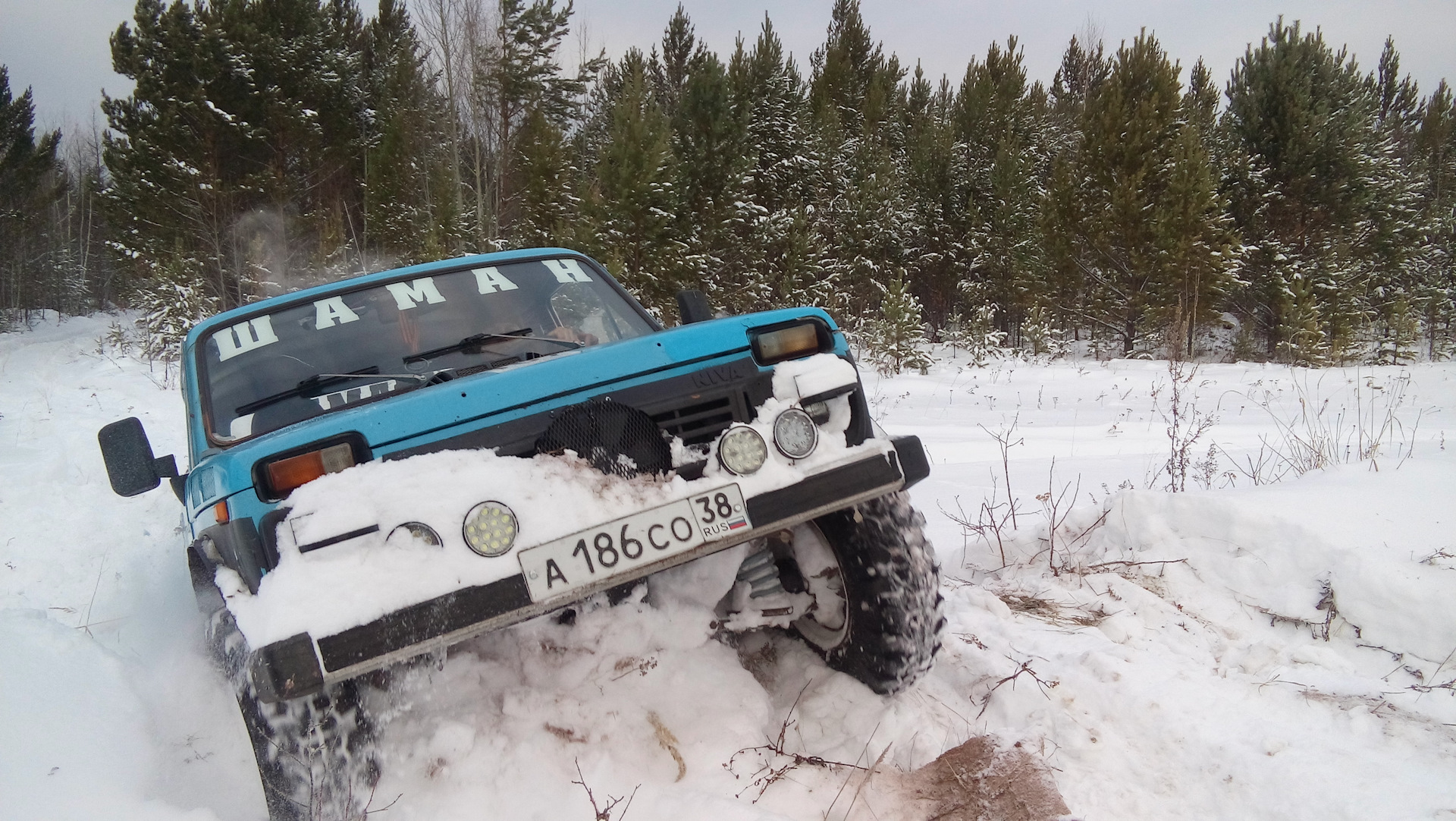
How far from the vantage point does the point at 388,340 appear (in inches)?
105

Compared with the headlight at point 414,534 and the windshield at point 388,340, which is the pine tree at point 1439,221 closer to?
the windshield at point 388,340

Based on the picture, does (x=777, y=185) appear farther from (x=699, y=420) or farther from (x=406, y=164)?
(x=699, y=420)

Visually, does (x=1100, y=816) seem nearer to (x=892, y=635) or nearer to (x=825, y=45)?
(x=892, y=635)

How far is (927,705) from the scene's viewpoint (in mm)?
2350

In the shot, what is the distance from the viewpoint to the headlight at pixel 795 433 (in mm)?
1965

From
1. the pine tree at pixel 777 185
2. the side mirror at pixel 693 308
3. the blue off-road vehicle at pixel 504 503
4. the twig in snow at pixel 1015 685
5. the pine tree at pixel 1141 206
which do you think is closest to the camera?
the blue off-road vehicle at pixel 504 503

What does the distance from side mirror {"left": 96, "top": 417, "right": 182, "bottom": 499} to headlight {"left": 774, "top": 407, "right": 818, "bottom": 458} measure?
2103mm

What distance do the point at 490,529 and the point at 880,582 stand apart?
1.07 metres

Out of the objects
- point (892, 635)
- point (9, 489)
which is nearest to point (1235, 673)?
point (892, 635)

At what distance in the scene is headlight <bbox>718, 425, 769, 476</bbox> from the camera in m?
1.90

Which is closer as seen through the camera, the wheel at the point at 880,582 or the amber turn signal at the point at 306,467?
the amber turn signal at the point at 306,467

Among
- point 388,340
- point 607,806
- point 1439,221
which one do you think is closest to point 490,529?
point 607,806

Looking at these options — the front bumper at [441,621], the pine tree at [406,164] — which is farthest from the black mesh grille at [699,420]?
the pine tree at [406,164]

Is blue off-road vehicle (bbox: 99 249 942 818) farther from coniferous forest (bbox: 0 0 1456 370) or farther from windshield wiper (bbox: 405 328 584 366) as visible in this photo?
coniferous forest (bbox: 0 0 1456 370)
